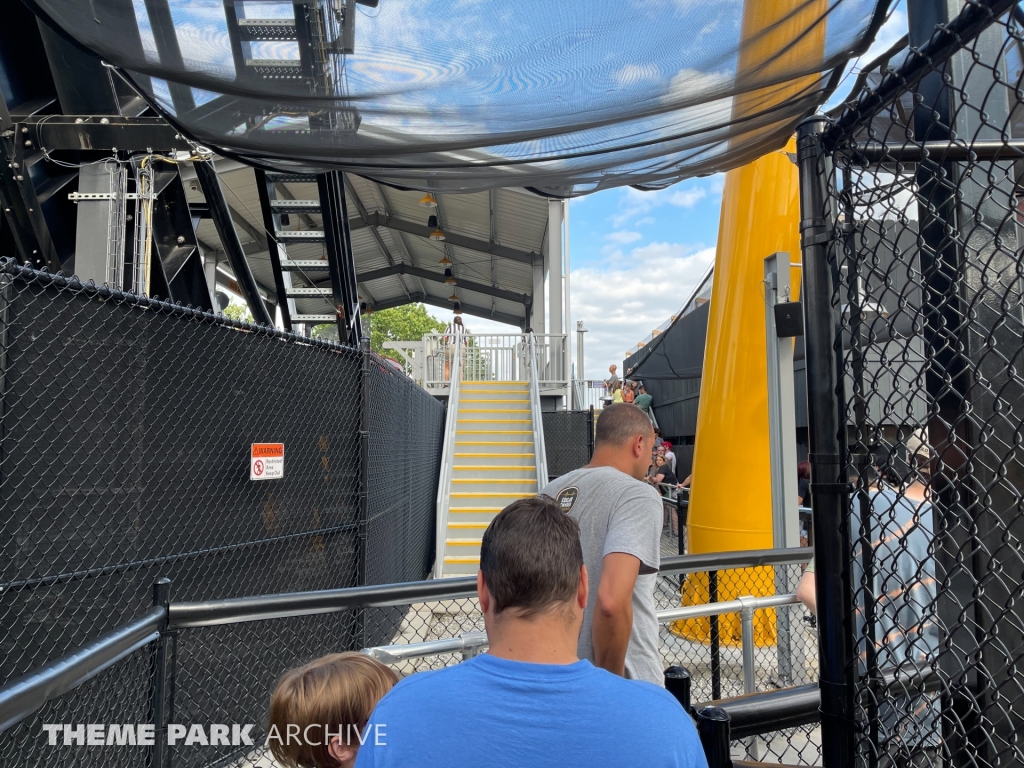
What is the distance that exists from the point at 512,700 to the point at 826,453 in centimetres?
114

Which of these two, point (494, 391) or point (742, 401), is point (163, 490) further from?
point (494, 391)

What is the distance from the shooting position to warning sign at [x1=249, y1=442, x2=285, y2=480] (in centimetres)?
434

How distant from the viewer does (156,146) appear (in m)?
5.45

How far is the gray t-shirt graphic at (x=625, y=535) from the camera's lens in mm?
2426

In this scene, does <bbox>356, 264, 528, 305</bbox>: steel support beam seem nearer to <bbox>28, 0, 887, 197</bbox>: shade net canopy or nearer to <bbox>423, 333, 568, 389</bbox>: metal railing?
<bbox>423, 333, 568, 389</bbox>: metal railing

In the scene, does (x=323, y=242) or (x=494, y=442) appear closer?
(x=323, y=242)

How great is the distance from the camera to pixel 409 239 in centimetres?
2558

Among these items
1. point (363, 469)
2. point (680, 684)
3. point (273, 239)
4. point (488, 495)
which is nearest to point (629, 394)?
point (488, 495)

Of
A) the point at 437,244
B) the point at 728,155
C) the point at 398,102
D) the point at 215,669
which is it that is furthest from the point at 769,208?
the point at 437,244

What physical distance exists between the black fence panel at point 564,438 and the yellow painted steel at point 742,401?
29.4 feet

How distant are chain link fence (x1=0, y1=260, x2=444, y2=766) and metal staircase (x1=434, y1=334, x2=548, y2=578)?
184 inches

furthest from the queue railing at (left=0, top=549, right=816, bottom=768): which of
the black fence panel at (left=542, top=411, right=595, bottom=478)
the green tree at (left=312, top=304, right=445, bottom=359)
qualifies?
the green tree at (left=312, top=304, right=445, bottom=359)

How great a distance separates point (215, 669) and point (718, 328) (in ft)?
16.7

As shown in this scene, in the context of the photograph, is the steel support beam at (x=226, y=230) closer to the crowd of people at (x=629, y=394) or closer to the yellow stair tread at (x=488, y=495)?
the yellow stair tread at (x=488, y=495)
